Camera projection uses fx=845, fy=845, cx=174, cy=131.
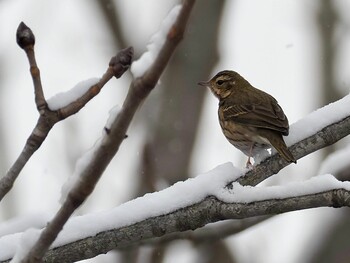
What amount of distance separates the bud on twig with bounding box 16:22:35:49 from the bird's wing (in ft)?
10.1

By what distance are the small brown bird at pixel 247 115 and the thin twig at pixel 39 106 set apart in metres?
2.40

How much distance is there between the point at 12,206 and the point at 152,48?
783cm

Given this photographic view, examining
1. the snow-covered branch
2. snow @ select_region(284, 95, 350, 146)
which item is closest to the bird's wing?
snow @ select_region(284, 95, 350, 146)

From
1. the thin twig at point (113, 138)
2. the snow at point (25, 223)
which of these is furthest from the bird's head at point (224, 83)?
the thin twig at point (113, 138)

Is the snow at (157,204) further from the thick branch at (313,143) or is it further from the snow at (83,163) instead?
the snow at (83,163)

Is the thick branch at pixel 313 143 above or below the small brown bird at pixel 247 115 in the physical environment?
below

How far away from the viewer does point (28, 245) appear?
2361mm

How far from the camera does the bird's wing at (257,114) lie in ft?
18.8

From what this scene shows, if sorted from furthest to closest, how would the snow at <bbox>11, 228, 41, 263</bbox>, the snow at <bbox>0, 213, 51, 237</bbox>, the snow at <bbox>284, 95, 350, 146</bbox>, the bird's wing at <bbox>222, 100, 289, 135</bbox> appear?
1. the bird's wing at <bbox>222, 100, 289, 135</bbox>
2. the snow at <bbox>284, 95, 350, 146</bbox>
3. the snow at <bbox>0, 213, 51, 237</bbox>
4. the snow at <bbox>11, 228, 41, 263</bbox>

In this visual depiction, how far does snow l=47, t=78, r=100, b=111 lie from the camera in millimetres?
2528

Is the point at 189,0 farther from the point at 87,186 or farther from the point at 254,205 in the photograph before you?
the point at 254,205

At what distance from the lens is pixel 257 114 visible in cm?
617

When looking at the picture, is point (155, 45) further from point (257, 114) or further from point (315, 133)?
point (257, 114)

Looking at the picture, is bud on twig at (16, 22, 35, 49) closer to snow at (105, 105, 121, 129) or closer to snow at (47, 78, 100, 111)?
snow at (47, 78, 100, 111)
